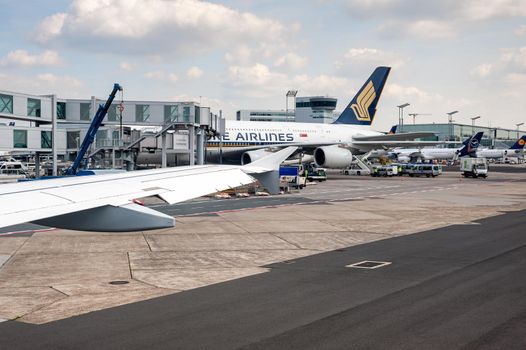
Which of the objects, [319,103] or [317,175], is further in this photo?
[319,103]

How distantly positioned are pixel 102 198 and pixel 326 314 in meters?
4.89

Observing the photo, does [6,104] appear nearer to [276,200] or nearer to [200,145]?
[200,145]

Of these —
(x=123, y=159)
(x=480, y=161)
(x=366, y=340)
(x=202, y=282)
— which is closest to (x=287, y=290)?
(x=202, y=282)

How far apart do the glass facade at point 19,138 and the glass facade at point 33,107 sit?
1702mm

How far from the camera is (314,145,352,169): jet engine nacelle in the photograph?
55688mm

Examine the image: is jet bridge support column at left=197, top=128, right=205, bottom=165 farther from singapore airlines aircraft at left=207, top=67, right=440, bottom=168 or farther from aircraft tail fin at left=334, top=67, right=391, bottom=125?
aircraft tail fin at left=334, top=67, right=391, bottom=125

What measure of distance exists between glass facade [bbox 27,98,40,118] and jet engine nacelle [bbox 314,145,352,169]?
25.4m

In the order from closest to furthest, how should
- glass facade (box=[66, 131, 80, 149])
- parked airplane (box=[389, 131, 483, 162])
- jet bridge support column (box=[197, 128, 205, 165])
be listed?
jet bridge support column (box=[197, 128, 205, 165]) → glass facade (box=[66, 131, 80, 149]) → parked airplane (box=[389, 131, 483, 162])

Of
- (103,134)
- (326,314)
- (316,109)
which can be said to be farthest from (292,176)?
(316,109)

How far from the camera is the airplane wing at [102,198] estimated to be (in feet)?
24.3

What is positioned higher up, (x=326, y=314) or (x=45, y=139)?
(x=45, y=139)

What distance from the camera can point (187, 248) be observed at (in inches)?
762

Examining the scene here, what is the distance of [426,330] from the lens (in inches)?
392

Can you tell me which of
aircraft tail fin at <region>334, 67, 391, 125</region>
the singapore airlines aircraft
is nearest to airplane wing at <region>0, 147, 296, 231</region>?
the singapore airlines aircraft
